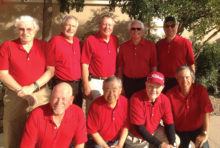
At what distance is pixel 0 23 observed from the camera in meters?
7.30

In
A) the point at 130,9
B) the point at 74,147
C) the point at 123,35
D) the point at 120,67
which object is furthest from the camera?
the point at 123,35

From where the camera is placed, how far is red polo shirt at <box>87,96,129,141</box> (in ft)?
9.74

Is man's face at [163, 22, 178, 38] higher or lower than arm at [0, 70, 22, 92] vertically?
higher

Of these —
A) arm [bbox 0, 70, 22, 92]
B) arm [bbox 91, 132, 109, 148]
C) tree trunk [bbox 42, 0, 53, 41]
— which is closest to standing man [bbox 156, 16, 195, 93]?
arm [bbox 91, 132, 109, 148]

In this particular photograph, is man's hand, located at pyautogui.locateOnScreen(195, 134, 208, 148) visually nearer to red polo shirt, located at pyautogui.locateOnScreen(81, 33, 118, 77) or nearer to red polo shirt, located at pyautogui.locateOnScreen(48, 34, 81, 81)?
red polo shirt, located at pyautogui.locateOnScreen(81, 33, 118, 77)

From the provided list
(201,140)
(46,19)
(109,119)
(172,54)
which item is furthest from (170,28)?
(46,19)

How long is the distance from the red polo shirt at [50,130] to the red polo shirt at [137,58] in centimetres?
145

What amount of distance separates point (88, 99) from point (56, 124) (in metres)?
1.26

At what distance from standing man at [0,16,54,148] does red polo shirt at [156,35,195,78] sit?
1.84 meters

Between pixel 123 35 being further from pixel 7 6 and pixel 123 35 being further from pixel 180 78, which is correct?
pixel 180 78

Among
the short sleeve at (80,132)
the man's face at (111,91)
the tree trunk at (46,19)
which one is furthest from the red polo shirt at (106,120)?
the tree trunk at (46,19)

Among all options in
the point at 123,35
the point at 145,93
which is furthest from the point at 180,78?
the point at 123,35

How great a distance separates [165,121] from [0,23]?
6147mm

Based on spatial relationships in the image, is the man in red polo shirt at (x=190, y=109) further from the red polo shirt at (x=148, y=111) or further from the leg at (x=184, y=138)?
the red polo shirt at (x=148, y=111)
